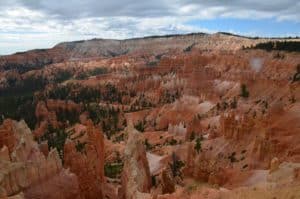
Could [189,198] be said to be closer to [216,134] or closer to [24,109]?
[216,134]

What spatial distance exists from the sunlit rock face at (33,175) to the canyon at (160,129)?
1.9 inches

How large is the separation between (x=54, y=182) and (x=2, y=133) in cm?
883

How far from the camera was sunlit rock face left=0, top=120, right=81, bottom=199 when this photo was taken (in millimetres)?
19062

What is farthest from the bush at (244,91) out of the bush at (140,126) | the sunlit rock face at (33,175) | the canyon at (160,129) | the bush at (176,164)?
the sunlit rock face at (33,175)

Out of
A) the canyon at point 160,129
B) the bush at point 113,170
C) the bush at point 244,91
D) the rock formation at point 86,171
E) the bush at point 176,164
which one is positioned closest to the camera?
the canyon at point 160,129

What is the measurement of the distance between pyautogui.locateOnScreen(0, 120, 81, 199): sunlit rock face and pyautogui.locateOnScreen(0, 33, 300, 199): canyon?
0.16 feet

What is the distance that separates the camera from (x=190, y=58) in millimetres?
101500

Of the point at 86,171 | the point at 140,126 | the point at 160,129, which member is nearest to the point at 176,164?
the point at 86,171

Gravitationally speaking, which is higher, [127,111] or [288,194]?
[288,194]

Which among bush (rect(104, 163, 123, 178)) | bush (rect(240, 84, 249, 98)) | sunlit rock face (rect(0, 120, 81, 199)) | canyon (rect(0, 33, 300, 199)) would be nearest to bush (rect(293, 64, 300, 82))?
canyon (rect(0, 33, 300, 199))

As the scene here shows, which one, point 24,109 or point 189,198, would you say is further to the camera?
point 24,109

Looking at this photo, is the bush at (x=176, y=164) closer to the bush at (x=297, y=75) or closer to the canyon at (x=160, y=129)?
the canyon at (x=160, y=129)

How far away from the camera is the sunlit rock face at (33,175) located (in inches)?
750

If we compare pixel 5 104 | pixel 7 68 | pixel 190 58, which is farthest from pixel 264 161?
pixel 7 68
